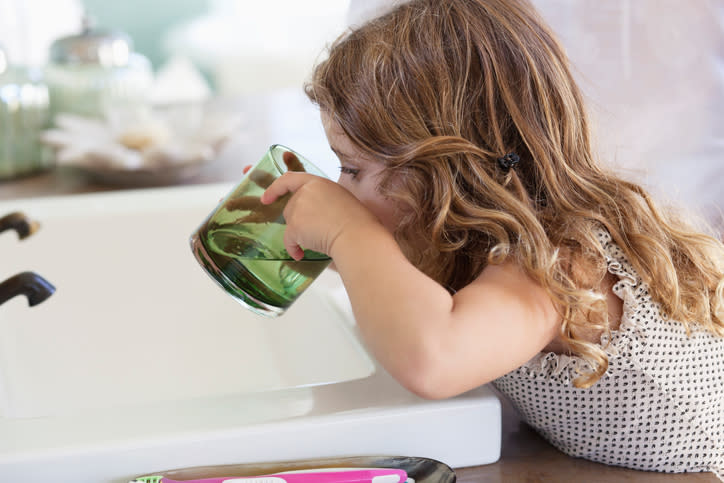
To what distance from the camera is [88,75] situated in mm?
1395

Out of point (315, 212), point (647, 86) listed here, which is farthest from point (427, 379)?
point (647, 86)

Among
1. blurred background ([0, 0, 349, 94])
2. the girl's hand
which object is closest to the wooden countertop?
the girl's hand

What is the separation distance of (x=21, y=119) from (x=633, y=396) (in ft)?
3.55

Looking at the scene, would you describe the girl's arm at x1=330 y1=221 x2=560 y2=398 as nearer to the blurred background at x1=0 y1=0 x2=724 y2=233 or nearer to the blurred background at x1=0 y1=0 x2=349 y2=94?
the blurred background at x1=0 y1=0 x2=724 y2=233

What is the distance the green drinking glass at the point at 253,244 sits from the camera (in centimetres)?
62

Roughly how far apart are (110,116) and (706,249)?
3.24 ft

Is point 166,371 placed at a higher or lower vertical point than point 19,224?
lower

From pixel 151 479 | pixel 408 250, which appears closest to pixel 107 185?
pixel 408 250

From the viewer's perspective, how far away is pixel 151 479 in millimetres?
523

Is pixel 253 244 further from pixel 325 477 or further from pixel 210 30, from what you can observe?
pixel 210 30

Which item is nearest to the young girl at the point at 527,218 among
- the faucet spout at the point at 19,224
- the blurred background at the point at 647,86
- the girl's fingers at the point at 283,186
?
the girl's fingers at the point at 283,186

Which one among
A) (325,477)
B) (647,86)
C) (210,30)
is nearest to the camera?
(325,477)

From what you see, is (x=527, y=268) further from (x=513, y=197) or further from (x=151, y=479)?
(x=151, y=479)

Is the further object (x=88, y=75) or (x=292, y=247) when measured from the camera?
(x=88, y=75)
